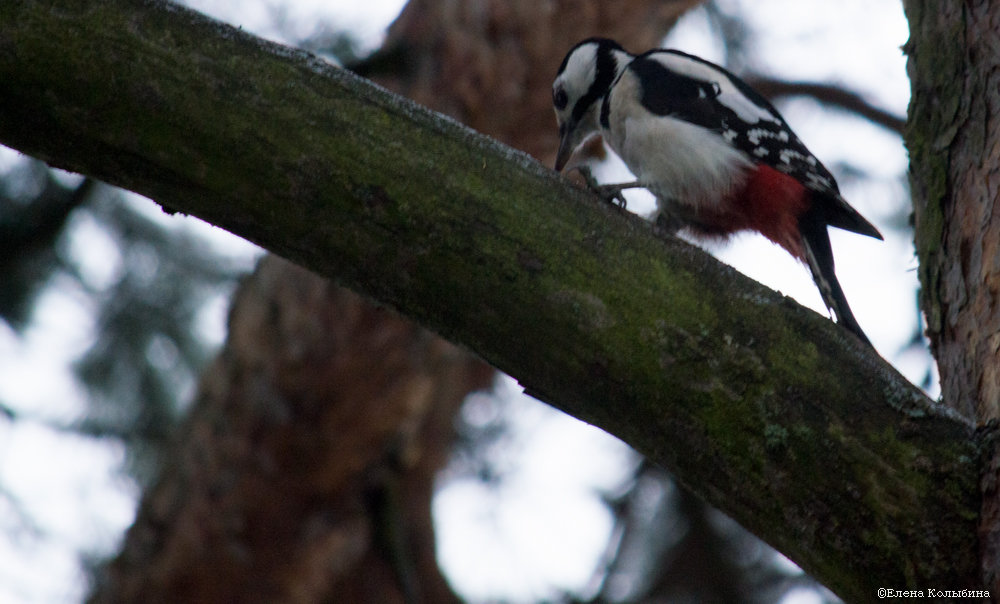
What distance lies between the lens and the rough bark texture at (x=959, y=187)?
2.30 meters

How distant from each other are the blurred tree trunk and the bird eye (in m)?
0.87

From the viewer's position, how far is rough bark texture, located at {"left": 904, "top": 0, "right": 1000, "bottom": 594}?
7.56 ft

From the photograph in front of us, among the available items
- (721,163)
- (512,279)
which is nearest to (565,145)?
(721,163)

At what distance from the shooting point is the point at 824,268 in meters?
3.06

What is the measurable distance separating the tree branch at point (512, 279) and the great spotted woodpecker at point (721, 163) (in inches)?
46.3

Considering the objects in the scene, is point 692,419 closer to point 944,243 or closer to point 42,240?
point 944,243

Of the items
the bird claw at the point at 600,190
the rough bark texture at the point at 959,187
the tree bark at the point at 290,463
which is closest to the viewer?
the bird claw at the point at 600,190

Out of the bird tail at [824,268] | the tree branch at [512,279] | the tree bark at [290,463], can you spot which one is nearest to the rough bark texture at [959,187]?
the bird tail at [824,268]

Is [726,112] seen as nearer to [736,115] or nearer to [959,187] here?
A: [736,115]

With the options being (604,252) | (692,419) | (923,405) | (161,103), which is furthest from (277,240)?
(923,405)

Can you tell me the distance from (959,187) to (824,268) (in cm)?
60

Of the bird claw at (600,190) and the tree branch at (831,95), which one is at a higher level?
the tree branch at (831,95)

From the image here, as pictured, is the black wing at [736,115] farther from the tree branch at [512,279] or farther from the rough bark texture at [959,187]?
the tree branch at [512,279]

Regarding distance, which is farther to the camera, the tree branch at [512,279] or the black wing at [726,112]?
the black wing at [726,112]
